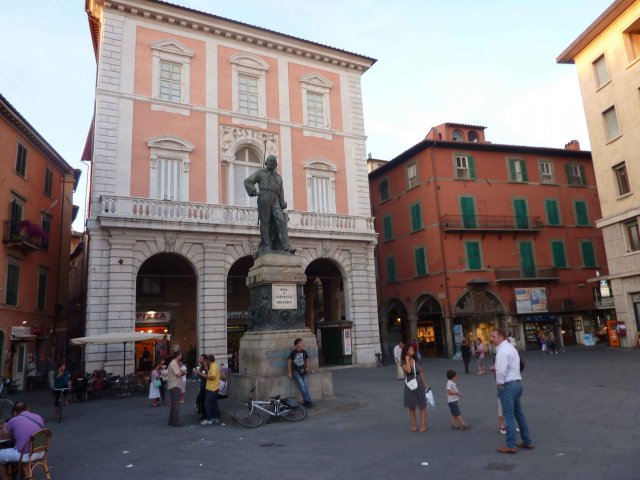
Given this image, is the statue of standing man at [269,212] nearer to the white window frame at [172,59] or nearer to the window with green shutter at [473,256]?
the white window frame at [172,59]

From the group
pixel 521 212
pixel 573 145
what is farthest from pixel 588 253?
pixel 573 145

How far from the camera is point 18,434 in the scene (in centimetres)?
653

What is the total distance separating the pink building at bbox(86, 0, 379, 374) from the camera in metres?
20.7

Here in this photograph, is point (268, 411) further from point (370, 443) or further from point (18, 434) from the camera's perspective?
point (18, 434)

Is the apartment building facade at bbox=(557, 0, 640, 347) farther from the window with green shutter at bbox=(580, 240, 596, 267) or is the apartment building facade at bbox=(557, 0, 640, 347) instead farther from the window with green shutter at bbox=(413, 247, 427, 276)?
the window with green shutter at bbox=(413, 247, 427, 276)

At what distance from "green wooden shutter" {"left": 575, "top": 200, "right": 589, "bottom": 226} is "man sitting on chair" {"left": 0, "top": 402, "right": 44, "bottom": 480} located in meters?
35.0

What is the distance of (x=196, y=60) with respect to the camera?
78.0 ft

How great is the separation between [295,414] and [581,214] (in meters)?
31.0

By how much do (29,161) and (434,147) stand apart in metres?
23.0

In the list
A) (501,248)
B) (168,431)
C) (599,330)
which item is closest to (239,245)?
(168,431)

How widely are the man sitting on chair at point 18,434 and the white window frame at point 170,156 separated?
1573cm

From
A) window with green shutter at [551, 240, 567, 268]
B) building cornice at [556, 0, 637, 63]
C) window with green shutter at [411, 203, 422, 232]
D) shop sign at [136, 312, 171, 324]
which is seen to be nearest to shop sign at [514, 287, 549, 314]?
window with green shutter at [551, 240, 567, 268]

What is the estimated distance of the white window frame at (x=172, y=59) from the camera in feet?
74.8

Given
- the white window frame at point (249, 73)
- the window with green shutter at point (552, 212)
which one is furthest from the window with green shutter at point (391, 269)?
the white window frame at point (249, 73)
